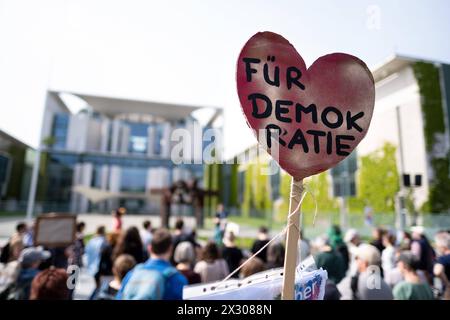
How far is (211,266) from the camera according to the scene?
328 cm

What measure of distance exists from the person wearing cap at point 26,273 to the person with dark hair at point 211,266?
5.41 feet

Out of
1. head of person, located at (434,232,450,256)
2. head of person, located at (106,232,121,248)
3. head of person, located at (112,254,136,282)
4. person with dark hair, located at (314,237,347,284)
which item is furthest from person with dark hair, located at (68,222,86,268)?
head of person, located at (434,232,450,256)

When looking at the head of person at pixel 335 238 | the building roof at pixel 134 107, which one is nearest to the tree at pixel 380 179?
the head of person at pixel 335 238

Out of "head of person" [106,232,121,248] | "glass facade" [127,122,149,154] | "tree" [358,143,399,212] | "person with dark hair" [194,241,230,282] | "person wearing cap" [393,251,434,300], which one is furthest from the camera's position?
"glass facade" [127,122,149,154]

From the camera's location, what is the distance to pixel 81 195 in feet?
103

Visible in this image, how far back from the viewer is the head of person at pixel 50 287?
1637mm

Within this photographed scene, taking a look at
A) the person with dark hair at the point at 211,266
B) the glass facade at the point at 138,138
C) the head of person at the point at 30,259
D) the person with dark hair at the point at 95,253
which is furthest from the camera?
the glass facade at the point at 138,138

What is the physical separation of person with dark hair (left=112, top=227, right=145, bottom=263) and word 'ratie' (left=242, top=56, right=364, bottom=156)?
3.19 meters

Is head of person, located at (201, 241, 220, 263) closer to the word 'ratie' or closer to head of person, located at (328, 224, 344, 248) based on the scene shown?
head of person, located at (328, 224, 344, 248)

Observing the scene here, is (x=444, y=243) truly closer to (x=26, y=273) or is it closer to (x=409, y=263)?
(x=409, y=263)

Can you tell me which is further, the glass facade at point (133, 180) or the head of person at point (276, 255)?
the glass facade at point (133, 180)

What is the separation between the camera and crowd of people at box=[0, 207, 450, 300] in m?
1.81

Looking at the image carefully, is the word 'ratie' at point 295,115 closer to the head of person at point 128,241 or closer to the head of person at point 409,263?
the head of person at point 409,263
